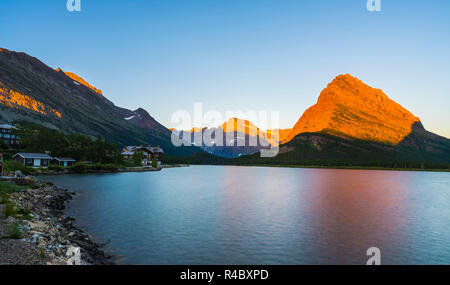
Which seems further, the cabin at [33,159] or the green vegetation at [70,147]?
the green vegetation at [70,147]

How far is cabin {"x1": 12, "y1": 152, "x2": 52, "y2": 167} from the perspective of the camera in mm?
98875

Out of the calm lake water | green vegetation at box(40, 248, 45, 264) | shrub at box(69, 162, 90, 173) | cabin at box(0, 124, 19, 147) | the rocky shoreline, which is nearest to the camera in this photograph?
green vegetation at box(40, 248, 45, 264)

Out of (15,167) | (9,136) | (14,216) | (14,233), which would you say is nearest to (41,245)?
(14,233)

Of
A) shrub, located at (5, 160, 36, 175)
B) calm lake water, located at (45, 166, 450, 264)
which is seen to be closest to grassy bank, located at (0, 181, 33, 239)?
calm lake water, located at (45, 166, 450, 264)

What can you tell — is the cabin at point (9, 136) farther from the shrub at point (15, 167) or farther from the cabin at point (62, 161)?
the shrub at point (15, 167)

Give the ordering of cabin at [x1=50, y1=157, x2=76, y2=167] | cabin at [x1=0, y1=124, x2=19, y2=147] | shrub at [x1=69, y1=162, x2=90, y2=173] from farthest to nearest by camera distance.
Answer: cabin at [x1=0, y1=124, x2=19, y2=147], cabin at [x1=50, y1=157, x2=76, y2=167], shrub at [x1=69, y1=162, x2=90, y2=173]

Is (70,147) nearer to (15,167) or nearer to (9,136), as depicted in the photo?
(9,136)

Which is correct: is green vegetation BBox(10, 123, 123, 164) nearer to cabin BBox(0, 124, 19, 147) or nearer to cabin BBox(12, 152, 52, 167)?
cabin BBox(0, 124, 19, 147)

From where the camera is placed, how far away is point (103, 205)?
138ft

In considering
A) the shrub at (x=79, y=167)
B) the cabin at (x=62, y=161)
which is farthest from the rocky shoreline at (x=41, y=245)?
the cabin at (x=62, y=161)

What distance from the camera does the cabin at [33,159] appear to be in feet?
324

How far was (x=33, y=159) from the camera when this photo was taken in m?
102

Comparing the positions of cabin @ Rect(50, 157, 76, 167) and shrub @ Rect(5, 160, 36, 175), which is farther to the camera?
Answer: cabin @ Rect(50, 157, 76, 167)
